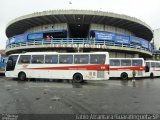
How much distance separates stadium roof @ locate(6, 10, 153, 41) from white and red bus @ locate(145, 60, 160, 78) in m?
10.5

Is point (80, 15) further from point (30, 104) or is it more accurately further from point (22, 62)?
point (30, 104)

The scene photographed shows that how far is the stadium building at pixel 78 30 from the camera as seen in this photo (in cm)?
3988

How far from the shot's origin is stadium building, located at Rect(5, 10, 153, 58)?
3988 cm

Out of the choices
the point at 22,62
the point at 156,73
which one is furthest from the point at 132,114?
the point at 156,73

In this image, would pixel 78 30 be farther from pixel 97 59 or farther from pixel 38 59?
pixel 97 59

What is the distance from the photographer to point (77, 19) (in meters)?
43.2

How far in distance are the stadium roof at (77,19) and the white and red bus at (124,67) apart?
12.7 metres

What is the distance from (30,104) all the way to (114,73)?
69.2ft

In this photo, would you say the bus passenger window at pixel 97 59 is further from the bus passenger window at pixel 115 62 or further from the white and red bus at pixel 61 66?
the bus passenger window at pixel 115 62

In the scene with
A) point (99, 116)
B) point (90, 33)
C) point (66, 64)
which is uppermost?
point (90, 33)

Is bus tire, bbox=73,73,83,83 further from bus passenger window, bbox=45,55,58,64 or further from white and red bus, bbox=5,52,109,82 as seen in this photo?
bus passenger window, bbox=45,55,58,64

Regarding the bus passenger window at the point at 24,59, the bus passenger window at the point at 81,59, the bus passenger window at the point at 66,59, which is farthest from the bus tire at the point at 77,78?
the bus passenger window at the point at 24,59

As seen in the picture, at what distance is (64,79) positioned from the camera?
23547 mm

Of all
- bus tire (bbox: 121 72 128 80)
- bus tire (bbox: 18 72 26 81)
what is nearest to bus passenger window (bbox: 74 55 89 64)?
bus tire (bbox: 18 72 26 81)
